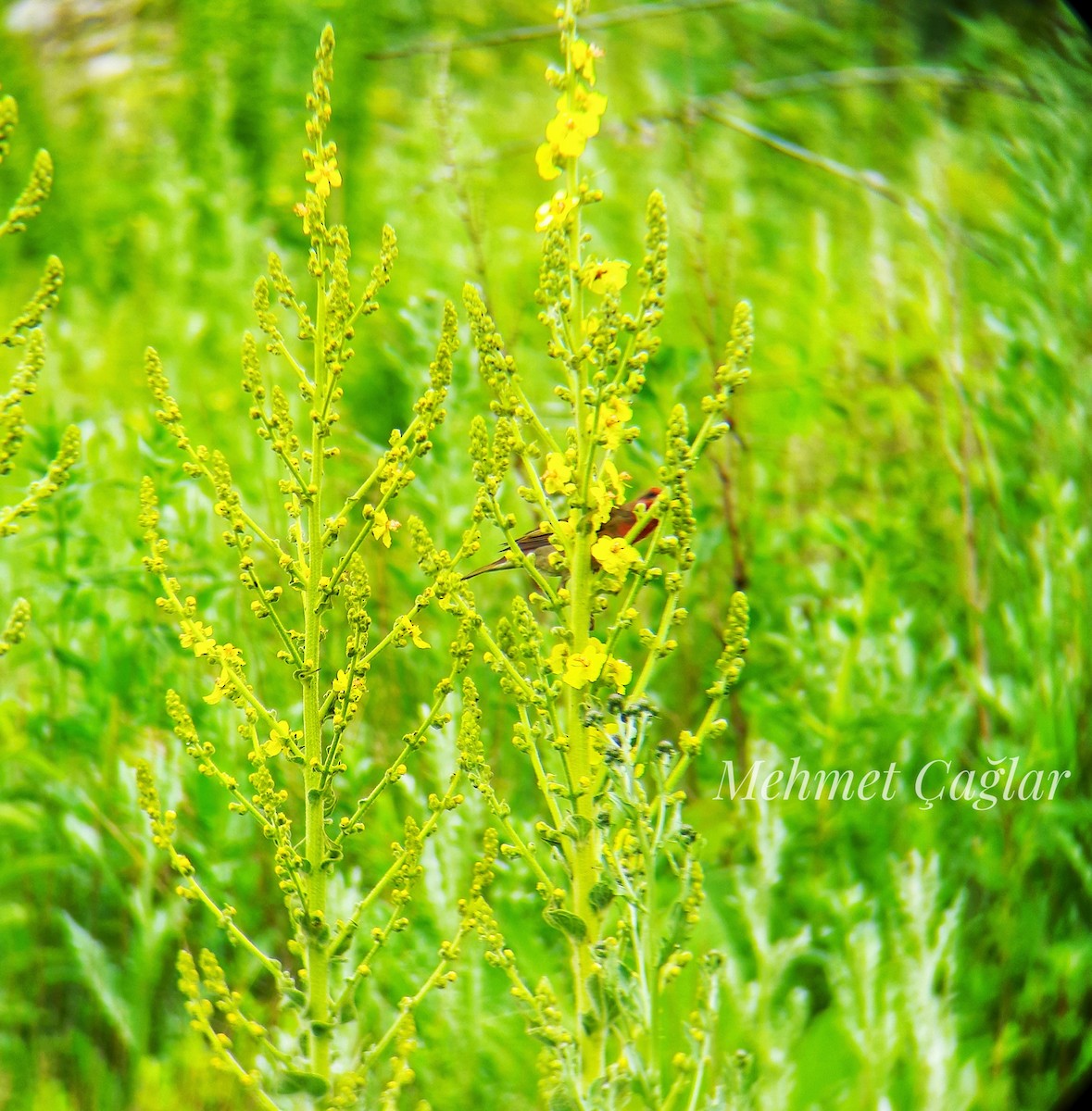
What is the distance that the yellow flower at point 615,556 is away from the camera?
1.03 m

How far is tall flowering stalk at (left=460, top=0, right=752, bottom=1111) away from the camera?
1014mm

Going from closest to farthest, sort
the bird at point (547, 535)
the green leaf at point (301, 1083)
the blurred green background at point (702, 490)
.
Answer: the green leaf at point (301, 1083) → the bird at point (547, 535) → the blurred green background at point (702, 490)

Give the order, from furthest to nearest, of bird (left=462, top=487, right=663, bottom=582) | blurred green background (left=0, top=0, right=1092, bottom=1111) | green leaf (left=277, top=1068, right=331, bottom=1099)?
blurred green background (left=0, top=0, right=1092, bottom=1111) < bird (left=462, top=487, right=663, bottom=582) < green leaf (left=277, top=1068, right=331, bottom=1099)

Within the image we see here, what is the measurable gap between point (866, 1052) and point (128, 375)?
211cm

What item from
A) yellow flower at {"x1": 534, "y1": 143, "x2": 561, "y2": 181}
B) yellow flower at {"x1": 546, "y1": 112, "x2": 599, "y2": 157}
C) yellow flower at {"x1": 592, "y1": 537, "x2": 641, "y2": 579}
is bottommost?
yellow flower at {"x1": 592, "y1": 537, "x2": 641, "y2": 579}

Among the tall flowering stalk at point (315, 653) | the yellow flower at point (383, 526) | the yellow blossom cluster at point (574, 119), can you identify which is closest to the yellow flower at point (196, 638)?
the tall flowering stalk at point (315, 653)

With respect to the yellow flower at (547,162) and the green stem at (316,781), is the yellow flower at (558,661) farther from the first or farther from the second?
the yellow flower at (547,162)

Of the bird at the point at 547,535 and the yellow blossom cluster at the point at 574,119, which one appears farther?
the bird at the point at 547,535

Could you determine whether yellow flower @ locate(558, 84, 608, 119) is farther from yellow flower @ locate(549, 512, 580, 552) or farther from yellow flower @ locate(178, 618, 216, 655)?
yellow flower @ locate(178, 618, 216, 655)

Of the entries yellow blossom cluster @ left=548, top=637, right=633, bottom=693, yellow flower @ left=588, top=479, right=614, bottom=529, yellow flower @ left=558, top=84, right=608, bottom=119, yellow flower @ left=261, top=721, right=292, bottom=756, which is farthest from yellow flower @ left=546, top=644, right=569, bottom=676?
yellow flower @ left=558, top=84, right=608, bottom=119

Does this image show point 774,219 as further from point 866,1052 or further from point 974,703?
point 866,1052

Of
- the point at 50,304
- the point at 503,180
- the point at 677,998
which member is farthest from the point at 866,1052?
the point at 503,180

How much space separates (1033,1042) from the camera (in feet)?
5.74

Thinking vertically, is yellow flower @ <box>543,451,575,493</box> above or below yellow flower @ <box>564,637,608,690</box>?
above
